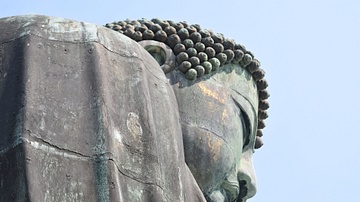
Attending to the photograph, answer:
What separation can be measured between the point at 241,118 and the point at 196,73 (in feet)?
1.77

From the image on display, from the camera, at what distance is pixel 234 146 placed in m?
11.6

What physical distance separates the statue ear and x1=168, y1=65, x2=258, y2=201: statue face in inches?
4.3

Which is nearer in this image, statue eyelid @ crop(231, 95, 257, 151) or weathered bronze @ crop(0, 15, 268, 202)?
weathered bronze @ crop(0, 15, 268, 202)

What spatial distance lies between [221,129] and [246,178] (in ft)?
1.99

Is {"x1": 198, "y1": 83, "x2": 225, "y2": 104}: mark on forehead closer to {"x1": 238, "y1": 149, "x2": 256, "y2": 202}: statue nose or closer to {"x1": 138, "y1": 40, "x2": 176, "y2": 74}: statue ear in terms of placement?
{"x1": 138, "y1": 40, "x2": 176, "y2": 74}: statue ear

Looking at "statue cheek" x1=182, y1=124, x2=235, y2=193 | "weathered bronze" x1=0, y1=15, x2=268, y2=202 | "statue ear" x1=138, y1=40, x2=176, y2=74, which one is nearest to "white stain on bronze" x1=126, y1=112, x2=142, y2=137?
"weathered bronze" x1=0, y1=15, x2=268, y2=202

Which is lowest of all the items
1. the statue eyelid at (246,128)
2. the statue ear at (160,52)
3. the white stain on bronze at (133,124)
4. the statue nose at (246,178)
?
the statue nose at (246,178)

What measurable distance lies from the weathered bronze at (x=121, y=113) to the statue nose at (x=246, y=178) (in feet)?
0.03

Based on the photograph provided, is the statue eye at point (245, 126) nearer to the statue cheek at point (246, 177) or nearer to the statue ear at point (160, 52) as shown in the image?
the statue cheek at point (246, 177)

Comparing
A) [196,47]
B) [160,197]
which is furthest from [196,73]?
[160,197]

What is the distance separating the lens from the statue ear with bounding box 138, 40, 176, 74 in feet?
38.3

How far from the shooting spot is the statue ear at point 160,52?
11.7 meters

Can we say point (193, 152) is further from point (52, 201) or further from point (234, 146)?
point (52, 201)

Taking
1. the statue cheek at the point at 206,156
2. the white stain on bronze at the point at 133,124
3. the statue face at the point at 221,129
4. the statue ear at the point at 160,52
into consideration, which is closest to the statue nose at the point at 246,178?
the statue face at the point at 221,129
